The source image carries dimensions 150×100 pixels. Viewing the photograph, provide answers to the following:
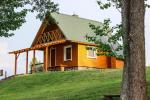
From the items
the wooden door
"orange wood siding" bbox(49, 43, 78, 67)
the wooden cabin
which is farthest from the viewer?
the wooden door

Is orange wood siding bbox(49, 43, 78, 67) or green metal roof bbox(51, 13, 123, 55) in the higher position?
green metal roof bbox(51, 13, 123, 55)

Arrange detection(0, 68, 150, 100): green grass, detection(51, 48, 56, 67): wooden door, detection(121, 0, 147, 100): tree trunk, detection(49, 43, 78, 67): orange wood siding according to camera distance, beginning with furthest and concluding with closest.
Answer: detection(51, 48, 56, 67): wooden door → detection(49, 43, 78, 67): orange wood siding → detection(0, 68, 150, 100): green grass → detection(121, 0, 147, 100): tree trunk

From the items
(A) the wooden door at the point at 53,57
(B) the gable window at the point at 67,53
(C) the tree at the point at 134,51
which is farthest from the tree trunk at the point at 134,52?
(A) the wooden door at the point at 53,57

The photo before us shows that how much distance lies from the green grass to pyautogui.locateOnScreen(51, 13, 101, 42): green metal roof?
24.4 ft

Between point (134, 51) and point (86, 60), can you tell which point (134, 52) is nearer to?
point (134, 51)

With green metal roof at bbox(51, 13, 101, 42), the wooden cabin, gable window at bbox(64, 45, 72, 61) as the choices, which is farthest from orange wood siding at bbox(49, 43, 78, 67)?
green metal roof at bbox(51, 13, 101, 42)

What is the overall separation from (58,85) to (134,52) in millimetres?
17957

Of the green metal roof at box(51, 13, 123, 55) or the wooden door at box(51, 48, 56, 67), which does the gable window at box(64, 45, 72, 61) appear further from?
the wooden door at box(51, 48, 56, 67)

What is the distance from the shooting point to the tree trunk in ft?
46.5

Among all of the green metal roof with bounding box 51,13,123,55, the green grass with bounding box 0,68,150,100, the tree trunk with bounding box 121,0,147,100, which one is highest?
the green metal roof with bounding box 51,13,123,55

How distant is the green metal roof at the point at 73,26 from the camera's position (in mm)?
44938

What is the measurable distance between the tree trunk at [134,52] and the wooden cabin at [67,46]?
2845 centimetres

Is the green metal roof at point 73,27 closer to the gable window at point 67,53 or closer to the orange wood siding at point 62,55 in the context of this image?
the orange wood siding at point 62,55

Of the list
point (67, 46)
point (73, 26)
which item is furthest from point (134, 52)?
point (73, 26)
